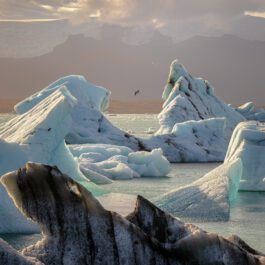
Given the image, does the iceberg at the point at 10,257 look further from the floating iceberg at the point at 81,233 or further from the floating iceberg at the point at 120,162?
the floating iceberg at the point at 120,162

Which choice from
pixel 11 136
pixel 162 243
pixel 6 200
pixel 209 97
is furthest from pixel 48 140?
pixel 209 97

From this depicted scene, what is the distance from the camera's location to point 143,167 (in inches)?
830

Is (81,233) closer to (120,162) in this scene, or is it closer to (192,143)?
(120,162)

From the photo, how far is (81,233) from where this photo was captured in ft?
13.1

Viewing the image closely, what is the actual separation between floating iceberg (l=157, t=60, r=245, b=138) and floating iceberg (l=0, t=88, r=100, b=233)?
18.9 m

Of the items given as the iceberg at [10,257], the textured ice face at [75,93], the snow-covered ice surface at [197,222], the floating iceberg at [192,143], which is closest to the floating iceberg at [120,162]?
the snow-covered ice surface at [197,222]

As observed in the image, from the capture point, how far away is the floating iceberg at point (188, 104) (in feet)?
112

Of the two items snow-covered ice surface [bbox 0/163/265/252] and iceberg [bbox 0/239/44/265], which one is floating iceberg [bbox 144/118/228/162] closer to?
snow-covered ice surface [bbox 0/163/265/252]

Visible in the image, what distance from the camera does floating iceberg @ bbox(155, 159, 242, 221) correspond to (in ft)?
37.8

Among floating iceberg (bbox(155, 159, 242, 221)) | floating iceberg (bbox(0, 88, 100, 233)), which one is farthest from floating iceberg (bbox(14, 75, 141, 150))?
floating iceberg (bbox(155, 159, 242, 221))

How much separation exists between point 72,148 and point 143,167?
300 centimetres

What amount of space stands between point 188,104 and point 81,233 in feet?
102

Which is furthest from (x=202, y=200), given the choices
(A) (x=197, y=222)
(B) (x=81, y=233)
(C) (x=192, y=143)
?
(C) (x=192, y=143)

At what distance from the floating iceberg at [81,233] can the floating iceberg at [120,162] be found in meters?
14.6
